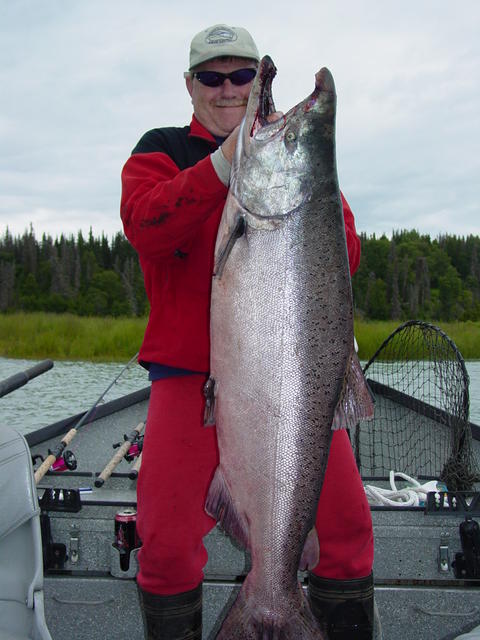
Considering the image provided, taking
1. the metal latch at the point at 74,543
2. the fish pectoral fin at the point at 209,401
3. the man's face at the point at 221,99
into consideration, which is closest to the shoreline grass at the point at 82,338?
the metal latch at the point at 74,543

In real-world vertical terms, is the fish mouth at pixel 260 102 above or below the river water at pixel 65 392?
above

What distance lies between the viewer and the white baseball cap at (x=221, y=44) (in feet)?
9.00

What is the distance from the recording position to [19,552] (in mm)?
2236

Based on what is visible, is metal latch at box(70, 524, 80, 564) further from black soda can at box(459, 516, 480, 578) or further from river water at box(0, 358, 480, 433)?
river water at box(0, 358, 480, 433)

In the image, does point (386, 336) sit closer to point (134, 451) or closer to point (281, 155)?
point (134, 451)

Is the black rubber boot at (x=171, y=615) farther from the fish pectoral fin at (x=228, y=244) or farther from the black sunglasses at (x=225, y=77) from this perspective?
the black sunglasses at (x=225, y=77)

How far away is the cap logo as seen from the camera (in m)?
2.77

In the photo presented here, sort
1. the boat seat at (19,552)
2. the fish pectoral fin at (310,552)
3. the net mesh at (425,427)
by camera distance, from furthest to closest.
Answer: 1. the net mesh at (425,427)
2. the fish pectoral fin at (310,552)
3. the boat seat at (19,552)

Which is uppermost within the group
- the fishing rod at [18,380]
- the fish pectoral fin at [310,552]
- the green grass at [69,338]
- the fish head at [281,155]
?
the fish head at [281,155]

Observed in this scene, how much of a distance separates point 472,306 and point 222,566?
5762cm

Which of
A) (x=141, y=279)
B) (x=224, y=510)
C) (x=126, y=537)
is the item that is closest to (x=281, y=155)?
(x=224, y=510)

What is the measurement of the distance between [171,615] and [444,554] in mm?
1609

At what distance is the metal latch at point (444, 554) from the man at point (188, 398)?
2.69 ft

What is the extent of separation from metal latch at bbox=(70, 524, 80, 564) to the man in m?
0.92
